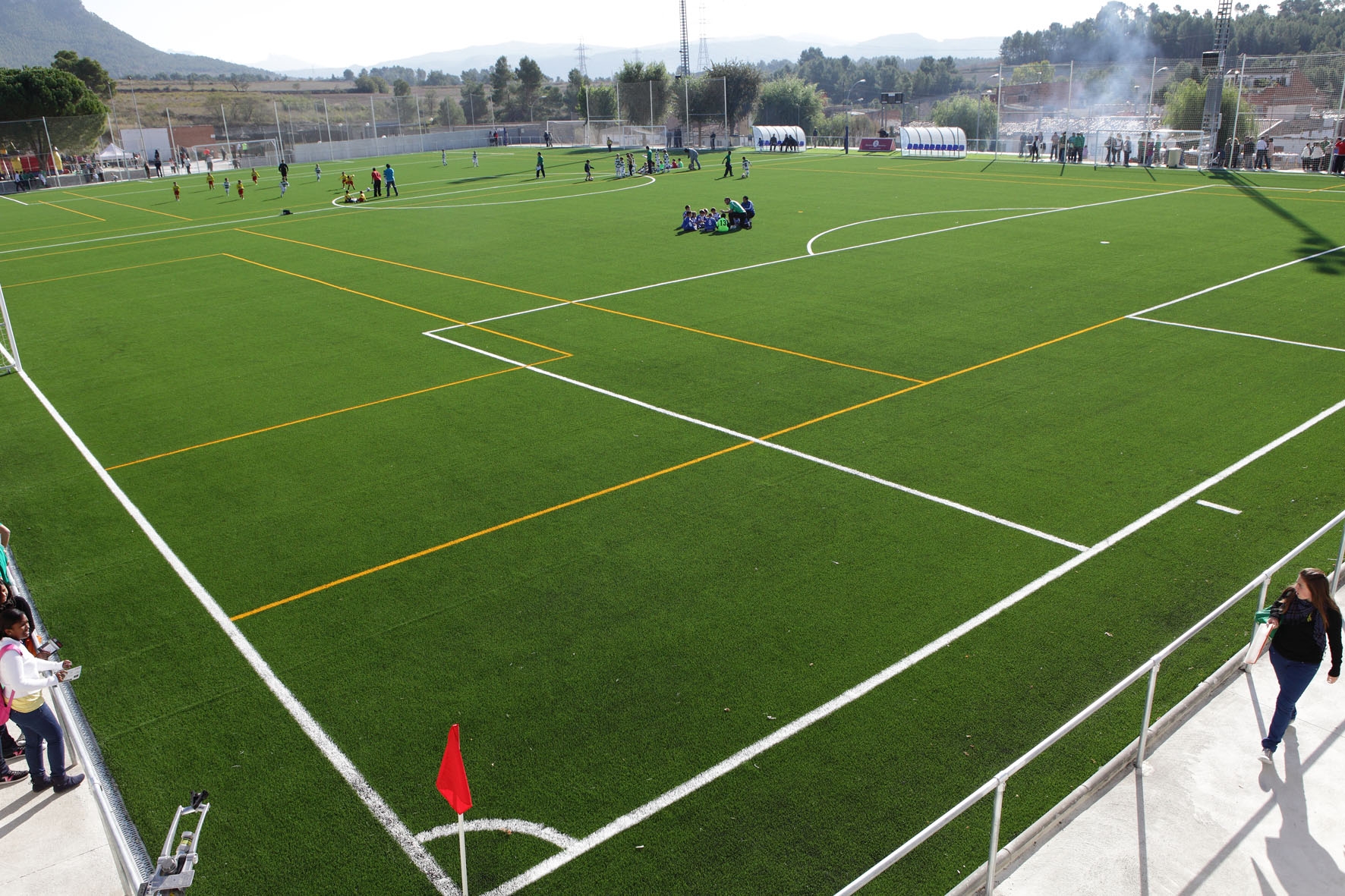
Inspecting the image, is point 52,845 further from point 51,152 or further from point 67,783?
point 51,152

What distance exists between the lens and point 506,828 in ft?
25.6

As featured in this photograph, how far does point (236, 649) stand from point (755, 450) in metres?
7.96

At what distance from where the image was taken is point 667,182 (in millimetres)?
57875

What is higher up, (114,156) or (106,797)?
(114,156)

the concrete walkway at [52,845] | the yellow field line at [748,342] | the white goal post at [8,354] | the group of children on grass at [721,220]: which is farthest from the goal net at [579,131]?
the concrete walkway at [52,845]

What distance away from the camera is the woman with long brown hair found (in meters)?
7.51

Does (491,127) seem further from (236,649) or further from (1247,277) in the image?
(236,649)

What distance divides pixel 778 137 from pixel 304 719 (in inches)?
3146

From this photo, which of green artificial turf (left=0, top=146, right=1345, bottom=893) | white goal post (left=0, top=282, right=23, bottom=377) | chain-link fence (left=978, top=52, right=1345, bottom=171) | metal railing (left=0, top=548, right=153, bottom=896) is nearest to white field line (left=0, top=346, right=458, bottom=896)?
green artificial turf (left=0, top=146, right=1345, bottom=893)

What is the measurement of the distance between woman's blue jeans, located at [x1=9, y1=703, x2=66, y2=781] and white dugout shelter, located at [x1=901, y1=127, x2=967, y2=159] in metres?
71.0

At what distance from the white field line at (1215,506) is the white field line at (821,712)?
174mm

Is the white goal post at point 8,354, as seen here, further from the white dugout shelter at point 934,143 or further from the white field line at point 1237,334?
the white dugout shelter at point 934,143

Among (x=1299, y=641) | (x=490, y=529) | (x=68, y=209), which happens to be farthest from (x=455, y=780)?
(x=68, y=209)

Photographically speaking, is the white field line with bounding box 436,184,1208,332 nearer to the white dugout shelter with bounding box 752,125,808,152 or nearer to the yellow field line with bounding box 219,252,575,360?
the yellow field line with bounding box 219,252,575,360
